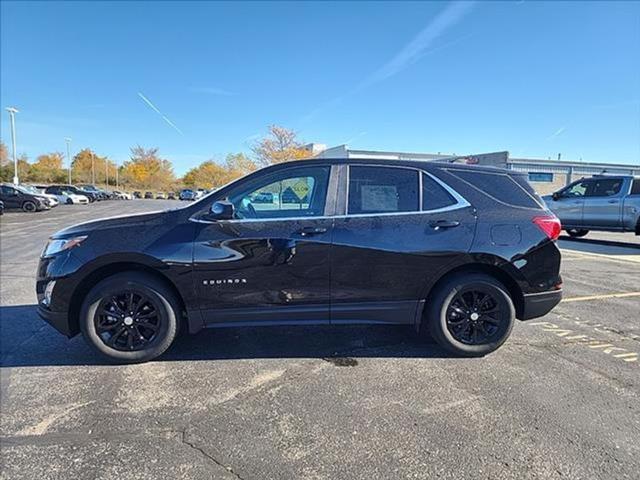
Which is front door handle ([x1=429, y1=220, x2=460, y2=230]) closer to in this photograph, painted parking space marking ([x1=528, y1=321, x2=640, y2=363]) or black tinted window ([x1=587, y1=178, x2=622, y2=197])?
painted parking space marking ([x1=528, y1=321, x2=640, y2=363])

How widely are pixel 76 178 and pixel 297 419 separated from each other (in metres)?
92.9

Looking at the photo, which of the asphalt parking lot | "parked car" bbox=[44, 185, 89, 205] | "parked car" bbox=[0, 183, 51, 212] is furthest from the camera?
"parked car" bbox=[44, 185, 89, 205]

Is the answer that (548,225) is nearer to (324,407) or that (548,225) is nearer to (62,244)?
(324,407)

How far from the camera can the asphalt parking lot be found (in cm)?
237

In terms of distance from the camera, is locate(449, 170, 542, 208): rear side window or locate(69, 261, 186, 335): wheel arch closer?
locate(69, 261, 186, 335): wheel arch

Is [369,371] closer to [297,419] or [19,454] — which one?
[297,419]

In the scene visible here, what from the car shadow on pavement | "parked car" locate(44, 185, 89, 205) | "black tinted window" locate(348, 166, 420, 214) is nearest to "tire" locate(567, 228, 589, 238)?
the car shadow on pavement

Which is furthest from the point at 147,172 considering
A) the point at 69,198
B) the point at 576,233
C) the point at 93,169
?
the point at 576,233

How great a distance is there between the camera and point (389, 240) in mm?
3613

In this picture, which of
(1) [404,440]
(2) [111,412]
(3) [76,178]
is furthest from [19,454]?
(3) [76,178]

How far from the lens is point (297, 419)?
9.27 ft

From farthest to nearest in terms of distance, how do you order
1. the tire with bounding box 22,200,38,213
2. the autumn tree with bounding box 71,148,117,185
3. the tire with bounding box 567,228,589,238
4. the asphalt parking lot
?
1. the autumn tree with bounding box 71,148,117,185
2. the tire with bounding box 22,200,38,213
3. the tire with bounding box 567,228,589,238
4. the asphalt parking lot

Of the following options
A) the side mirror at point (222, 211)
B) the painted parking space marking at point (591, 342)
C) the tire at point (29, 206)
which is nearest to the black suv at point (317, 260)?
the side mirror at point (222, 211)

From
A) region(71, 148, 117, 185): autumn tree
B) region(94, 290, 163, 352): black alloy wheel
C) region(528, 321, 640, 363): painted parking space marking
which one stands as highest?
region(71, 148, 117, 185): autumn tree
